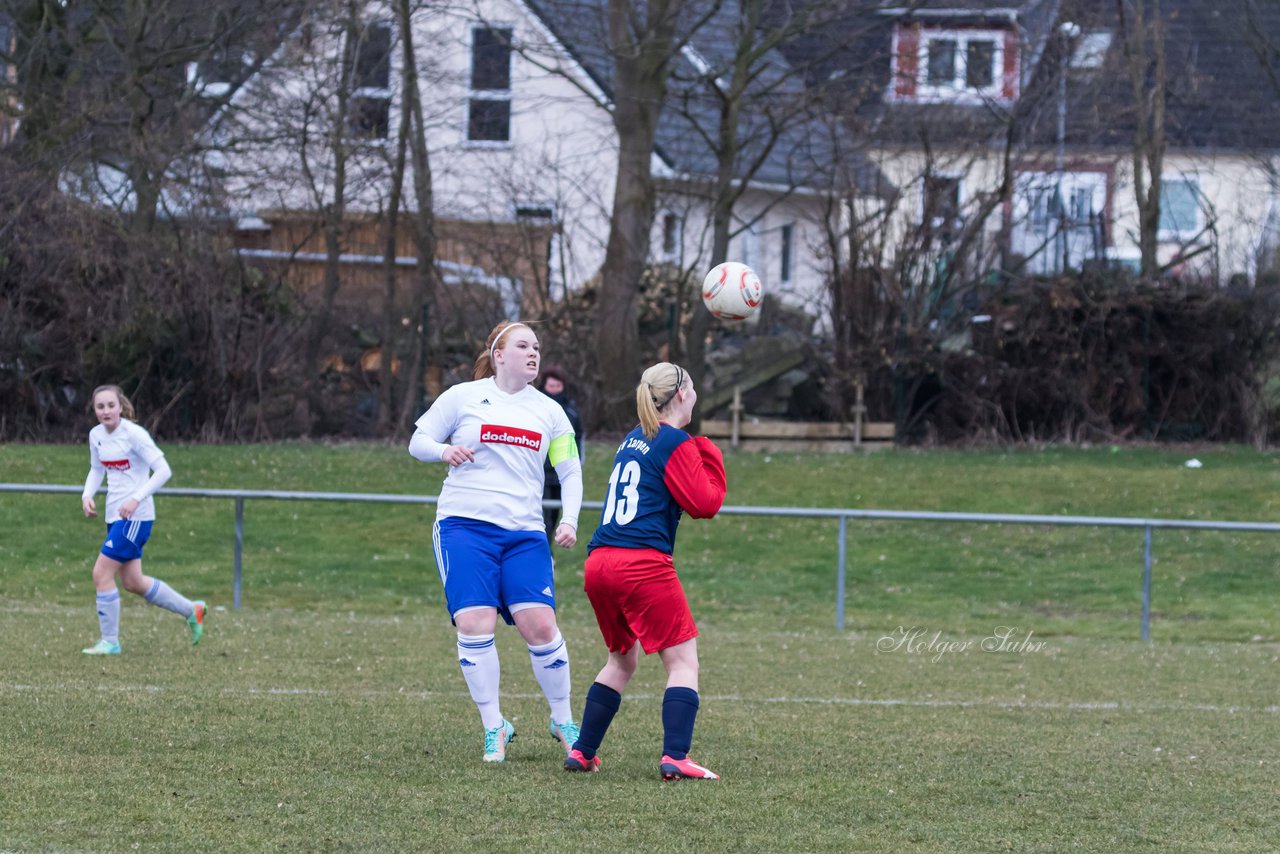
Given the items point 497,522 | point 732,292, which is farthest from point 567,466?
point 732,292

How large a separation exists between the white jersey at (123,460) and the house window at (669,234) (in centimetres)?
1494

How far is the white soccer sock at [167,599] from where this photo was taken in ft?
34.9

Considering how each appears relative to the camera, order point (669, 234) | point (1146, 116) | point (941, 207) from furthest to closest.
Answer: point (1146, 116) < point (669, 234) < point (941, 207)

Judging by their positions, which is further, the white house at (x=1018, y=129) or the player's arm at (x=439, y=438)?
the white house at (x=1018, y=129)

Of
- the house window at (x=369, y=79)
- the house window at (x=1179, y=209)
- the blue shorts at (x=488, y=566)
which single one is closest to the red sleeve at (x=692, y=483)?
the blue shorts at (x=488, y=566)

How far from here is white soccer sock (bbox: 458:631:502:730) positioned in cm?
667

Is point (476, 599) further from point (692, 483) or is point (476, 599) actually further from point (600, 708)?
point (692, 483)

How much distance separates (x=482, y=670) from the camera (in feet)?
22.0

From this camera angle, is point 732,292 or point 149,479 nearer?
point 732,292

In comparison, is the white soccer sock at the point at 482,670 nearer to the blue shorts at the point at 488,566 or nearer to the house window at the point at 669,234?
the blue shorts at the point at 488,566

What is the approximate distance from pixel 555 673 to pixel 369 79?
18936 millimetres

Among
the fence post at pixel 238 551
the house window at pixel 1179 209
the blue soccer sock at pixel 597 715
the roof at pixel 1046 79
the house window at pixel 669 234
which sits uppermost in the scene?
the roof at pixel 1046 79

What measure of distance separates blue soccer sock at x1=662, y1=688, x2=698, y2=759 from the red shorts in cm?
20

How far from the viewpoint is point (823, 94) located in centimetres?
2230
